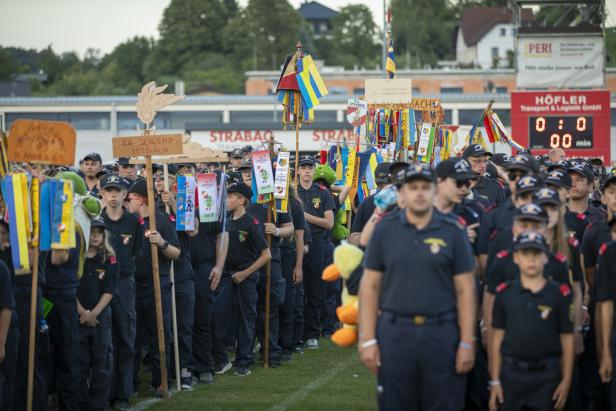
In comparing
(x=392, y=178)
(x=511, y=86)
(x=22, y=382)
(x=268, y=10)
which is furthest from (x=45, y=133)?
(x=268, y=10)

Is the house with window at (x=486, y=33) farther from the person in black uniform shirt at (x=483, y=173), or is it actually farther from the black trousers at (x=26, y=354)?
the black trousers at (x=26, y=354)

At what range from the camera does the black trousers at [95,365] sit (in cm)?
1140

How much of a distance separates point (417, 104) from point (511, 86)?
72737mm

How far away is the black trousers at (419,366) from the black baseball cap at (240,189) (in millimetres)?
5846

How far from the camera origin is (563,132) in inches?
1010

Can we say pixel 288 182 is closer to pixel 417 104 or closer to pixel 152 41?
pixel 417 104

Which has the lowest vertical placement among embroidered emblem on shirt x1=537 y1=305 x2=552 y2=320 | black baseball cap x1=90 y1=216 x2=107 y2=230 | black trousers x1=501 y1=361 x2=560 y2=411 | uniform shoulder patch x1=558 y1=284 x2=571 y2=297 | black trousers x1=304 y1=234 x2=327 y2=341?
black trousers x1=304 y1=234 x2=327 y2=341

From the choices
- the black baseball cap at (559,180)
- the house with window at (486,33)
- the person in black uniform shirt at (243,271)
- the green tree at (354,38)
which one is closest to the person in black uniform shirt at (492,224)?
the black baseball cap at (559,180)

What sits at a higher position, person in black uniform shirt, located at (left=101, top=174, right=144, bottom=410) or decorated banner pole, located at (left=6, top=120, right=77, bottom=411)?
decorated banner pole, located at (left=6, top=120, right=77, bottom=411)

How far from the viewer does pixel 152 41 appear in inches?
5295

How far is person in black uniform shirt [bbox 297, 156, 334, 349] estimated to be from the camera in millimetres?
16766

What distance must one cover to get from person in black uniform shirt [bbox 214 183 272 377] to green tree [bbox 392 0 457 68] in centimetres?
10739

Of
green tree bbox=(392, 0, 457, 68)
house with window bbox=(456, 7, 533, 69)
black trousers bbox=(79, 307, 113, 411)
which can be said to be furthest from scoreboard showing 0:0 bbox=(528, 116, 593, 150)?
green tree bbox=(392, 0, 457, 68)

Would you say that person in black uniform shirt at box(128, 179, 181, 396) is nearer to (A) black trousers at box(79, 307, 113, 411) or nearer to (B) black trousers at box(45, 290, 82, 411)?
(A) black trousers at box(79, 307, 113, 411)
